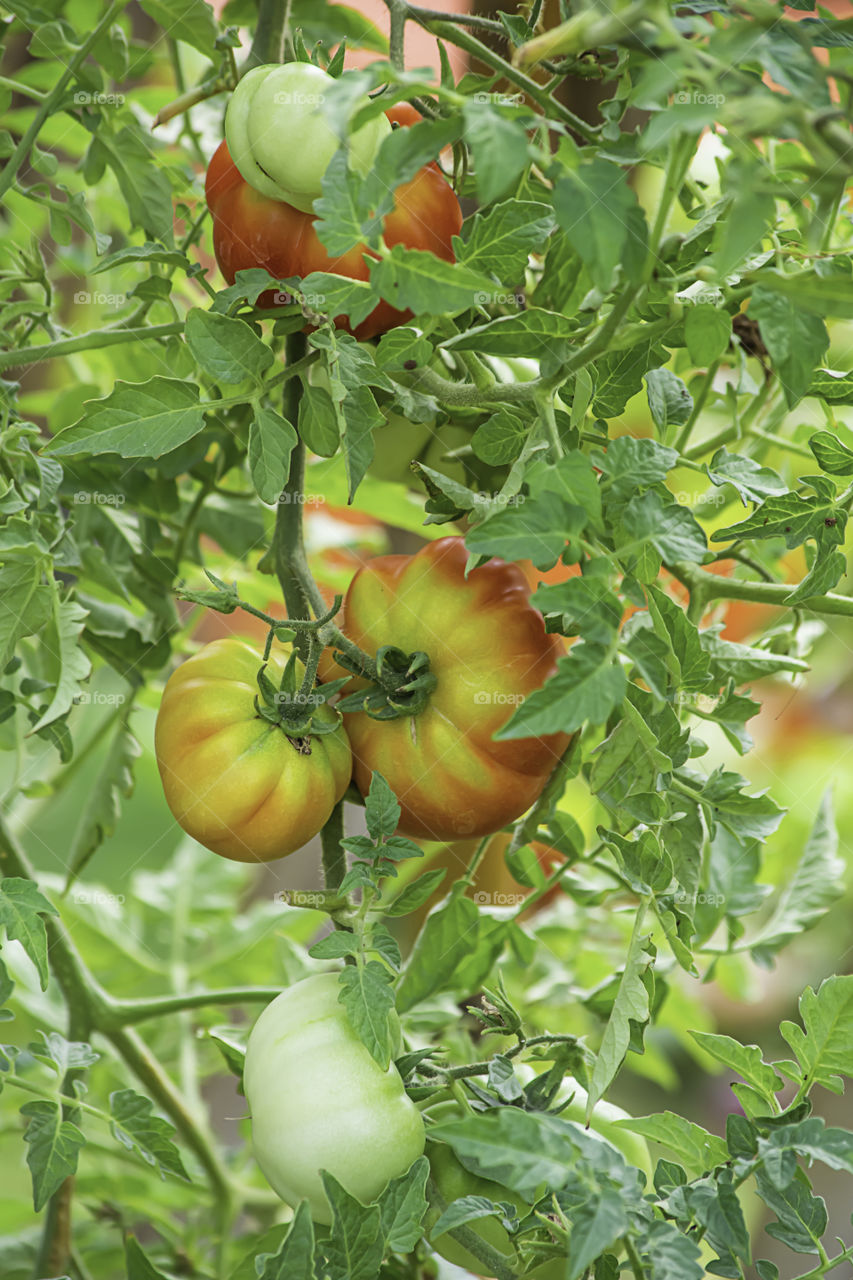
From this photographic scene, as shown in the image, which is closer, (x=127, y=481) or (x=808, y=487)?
(x=808, y=487)

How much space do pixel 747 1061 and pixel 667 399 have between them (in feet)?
0.61

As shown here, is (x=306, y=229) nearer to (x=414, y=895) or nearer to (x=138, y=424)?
(x=138, y=424)

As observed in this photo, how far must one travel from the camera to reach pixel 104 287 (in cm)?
58

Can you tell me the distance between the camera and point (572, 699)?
0.71 feet

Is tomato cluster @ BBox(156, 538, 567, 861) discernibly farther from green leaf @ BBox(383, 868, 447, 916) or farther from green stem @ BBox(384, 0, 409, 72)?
green stem @ BBox(384, 0, 409, 72)

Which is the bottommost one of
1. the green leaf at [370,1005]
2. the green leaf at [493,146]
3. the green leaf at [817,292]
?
the green leaf at [370,1005]

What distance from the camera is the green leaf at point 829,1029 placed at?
0.29m

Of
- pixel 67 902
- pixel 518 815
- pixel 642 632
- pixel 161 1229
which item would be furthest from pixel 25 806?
pixel 642 632

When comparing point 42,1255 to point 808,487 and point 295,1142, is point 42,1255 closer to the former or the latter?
point 295,1142

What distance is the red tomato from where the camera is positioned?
315 mm

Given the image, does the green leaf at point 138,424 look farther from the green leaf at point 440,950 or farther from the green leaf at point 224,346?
the green leaf at point 440,950

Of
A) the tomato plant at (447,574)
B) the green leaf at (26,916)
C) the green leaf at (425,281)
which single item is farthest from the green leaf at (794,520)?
the green leaf at (26,916)

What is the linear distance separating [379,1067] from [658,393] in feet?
0.68

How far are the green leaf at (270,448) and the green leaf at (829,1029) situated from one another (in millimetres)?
194
